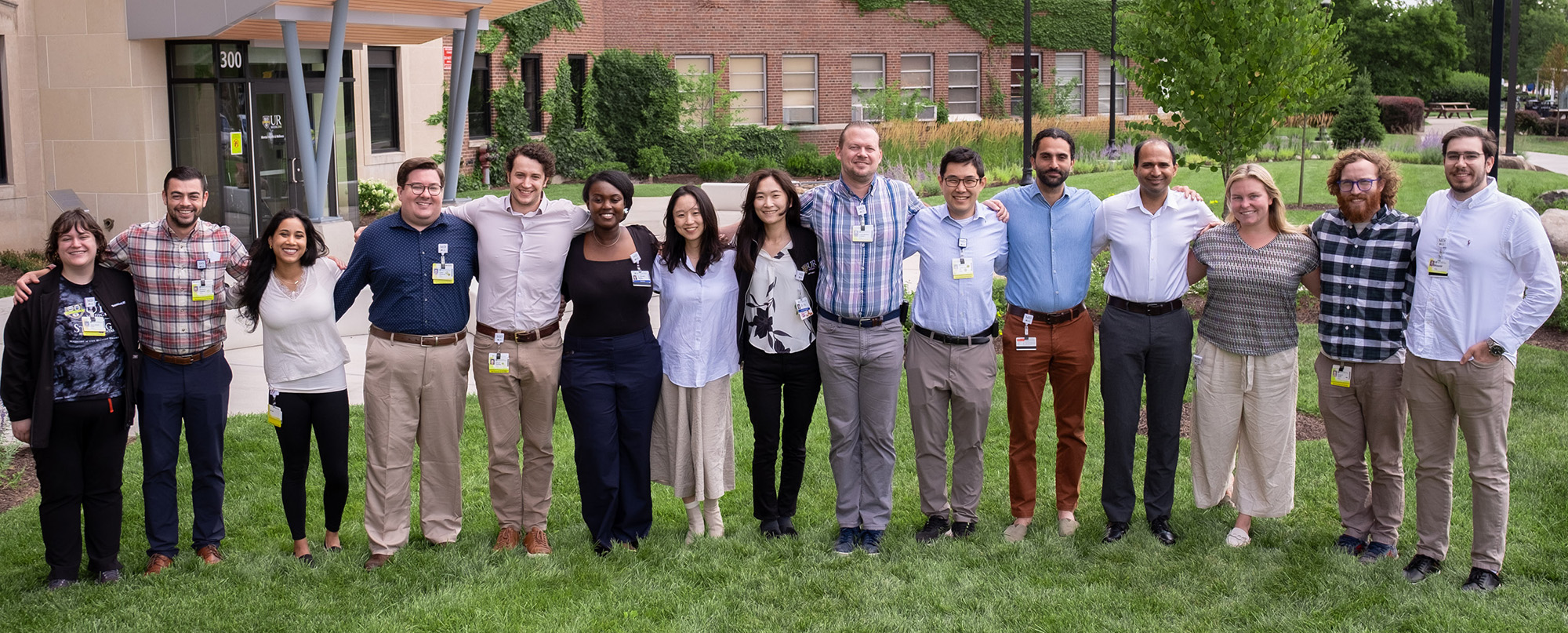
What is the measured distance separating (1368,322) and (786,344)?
2459 mm

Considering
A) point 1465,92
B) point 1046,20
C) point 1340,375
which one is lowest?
point 1340,375

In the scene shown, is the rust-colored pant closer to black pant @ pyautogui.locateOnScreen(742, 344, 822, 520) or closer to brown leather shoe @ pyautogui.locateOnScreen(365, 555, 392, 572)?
black pant @ pyautogui.locateOnScreen(742, 344, 822, 520)

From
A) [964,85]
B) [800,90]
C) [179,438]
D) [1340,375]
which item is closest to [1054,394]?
[1340,375]

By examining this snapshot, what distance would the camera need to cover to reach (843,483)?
5.92 m

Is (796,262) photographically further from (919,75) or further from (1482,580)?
(919,75)

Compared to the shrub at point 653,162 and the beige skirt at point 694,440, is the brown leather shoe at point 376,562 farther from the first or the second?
the shrub at point 653,162

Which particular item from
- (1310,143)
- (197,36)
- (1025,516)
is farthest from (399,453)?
(1310,143)

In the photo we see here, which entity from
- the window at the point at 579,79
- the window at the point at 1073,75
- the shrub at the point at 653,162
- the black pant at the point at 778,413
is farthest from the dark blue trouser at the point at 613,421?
the window at the point at 1073,75

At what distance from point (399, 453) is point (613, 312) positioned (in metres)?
1.16

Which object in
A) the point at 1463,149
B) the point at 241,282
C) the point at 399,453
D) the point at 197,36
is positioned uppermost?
the point at 197,36

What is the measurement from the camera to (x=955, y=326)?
5.71m

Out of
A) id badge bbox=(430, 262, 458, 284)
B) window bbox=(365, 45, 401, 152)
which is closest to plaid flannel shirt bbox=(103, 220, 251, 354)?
id badge bbox=(430, 262, 458, 284)

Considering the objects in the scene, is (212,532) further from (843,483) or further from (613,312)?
(843,483)

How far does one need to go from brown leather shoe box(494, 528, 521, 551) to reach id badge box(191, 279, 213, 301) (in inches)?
64.8
